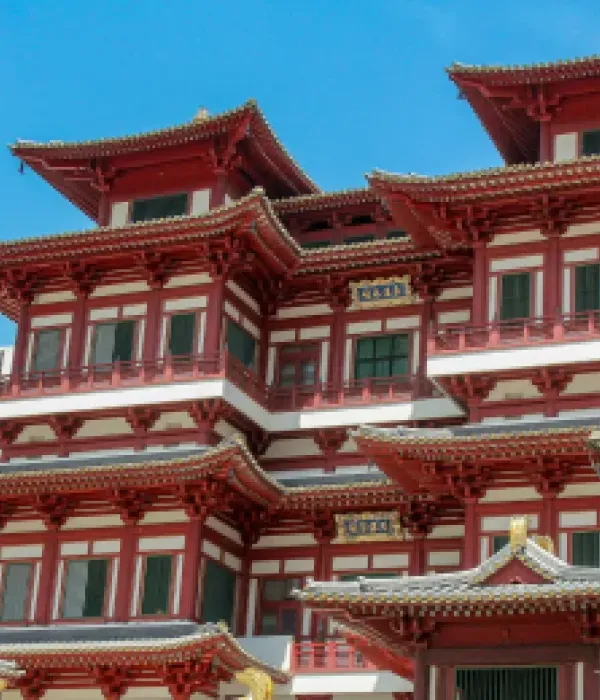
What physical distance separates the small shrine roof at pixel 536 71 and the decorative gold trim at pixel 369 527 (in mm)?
12030

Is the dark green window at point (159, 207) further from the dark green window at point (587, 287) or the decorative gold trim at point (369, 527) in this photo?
the dark green window at point (587, 287)

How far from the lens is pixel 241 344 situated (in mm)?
38938

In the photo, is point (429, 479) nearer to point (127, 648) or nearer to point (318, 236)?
point (127, 648)

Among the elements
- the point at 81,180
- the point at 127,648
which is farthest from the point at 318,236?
the point at 127,648

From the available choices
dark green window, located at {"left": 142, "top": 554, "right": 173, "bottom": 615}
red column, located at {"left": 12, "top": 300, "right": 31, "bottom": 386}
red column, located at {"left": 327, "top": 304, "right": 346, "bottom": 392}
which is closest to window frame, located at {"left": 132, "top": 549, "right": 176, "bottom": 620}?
dark green window, located at {"left": 142, "top": 554, "right": 173, "bottom": 615}

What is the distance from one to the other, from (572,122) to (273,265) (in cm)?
942

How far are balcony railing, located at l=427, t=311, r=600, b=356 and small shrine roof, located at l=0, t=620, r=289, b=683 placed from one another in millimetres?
8974

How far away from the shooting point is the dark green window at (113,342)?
38.6 m

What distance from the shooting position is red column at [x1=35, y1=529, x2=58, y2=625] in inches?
1411

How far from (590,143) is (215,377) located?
471 inches

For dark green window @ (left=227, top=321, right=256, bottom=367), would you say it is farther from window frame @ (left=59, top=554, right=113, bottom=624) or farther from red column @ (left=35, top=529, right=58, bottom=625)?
red column @ (left=35, top=529, right=58, bottom=625)

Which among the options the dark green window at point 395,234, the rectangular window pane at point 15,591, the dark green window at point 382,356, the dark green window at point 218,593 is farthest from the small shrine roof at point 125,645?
the dark green window at point 395,234

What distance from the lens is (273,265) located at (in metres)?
38.8

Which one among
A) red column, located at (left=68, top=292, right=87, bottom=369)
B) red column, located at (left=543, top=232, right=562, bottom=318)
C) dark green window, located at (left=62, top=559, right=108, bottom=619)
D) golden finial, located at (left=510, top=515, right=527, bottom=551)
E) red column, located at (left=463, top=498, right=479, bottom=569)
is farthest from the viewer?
red column, located at (left=68, top=292, right=87, bottom=369)
